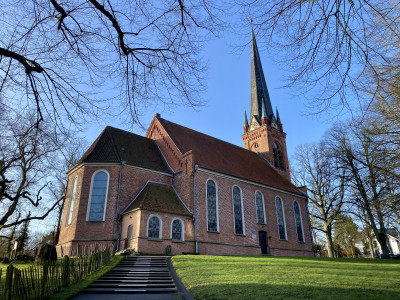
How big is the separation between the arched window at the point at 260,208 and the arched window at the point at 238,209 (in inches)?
89.5

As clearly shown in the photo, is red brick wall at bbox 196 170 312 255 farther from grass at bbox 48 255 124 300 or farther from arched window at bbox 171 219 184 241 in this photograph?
grass at bbox 48 255 124 300

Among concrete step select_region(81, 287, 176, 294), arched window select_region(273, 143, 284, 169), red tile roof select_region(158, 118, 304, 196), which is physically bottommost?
concrete step select_region(81, 287, 176, 294)

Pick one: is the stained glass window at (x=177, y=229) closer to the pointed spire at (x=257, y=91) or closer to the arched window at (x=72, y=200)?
the arched window at (x=72, y=200)

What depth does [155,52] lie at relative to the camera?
5.38 metres

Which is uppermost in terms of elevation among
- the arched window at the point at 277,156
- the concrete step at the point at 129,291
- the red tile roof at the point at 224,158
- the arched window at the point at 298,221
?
the arched window at the point at 277,156

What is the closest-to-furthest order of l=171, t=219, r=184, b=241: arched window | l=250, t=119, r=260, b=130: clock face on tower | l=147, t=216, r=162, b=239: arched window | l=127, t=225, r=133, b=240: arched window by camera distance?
l=147, t=216, r=162, b=239: arched window
l=127, t=225, r=133, b=240: arched window
l=171, t=219, r=184, b=241: arched window
l=250, t=119, r=260, b=130: clock face on tower

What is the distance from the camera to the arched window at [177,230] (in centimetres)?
1920

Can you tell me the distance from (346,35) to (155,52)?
3196 mm

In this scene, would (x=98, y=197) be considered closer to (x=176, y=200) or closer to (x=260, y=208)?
(x=176, y=200)

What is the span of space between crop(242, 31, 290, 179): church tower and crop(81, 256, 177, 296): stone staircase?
79.4 feet

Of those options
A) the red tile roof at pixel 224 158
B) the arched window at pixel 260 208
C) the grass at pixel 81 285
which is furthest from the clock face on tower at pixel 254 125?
the grass at pixel 81 285

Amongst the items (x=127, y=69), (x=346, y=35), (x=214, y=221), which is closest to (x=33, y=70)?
(x=127, y=69)

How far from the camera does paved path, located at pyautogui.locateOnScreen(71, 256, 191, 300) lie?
25.7 ft

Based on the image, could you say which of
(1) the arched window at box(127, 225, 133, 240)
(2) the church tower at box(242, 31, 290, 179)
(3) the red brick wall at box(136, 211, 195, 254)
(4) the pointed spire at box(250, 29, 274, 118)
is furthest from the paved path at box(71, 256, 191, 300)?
(4) the pointed spire at box(250, 29, 274, 118)
